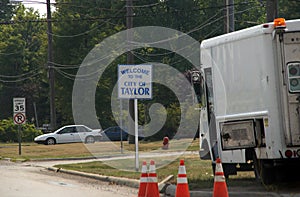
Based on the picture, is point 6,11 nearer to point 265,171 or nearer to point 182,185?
point 265,171

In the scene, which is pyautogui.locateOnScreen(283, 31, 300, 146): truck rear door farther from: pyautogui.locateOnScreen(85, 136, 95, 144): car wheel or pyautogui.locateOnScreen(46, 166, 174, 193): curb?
pyautogui.locateOnScreen(85, 136, 95, 144): car wheel

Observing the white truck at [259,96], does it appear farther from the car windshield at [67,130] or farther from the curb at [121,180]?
the car windshield at [67,130]

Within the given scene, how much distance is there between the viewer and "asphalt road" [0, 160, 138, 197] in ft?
52.7

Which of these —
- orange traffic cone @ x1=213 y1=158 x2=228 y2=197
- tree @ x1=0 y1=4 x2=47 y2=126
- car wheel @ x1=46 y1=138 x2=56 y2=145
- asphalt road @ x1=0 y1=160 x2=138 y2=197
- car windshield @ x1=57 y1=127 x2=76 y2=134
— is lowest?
asphalt road @ x1=0 y1=160 x2=138 y2=197

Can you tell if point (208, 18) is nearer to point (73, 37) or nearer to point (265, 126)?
point (73, 37)

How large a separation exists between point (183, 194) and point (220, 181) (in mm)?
681

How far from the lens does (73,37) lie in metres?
61.6

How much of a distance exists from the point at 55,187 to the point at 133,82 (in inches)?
194

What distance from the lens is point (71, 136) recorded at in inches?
1987

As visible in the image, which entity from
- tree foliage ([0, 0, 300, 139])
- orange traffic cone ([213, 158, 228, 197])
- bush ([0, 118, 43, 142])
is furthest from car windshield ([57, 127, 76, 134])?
orange traffic cone ([213, 158, 228, 197])

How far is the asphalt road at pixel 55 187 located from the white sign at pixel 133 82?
9.61 ft

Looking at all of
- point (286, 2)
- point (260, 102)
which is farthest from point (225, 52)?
point (286, 2)

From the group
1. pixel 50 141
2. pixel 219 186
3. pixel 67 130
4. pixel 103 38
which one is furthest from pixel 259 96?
pixel 103 38

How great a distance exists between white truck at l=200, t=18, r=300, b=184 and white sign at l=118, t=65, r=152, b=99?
587 centimetres
